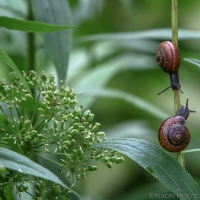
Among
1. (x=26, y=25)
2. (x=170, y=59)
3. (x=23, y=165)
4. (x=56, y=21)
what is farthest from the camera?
(x=56, y=21)

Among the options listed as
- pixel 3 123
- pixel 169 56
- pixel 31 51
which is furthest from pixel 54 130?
pixel 31 51

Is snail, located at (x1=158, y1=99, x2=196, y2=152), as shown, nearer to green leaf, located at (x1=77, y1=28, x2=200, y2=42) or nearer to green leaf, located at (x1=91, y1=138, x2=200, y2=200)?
green leaf, located at (x1=91, y1=138, x2=200, y2=200)

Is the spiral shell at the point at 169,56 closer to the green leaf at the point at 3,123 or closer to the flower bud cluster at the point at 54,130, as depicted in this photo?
the flower bud cluster at the point at 54,130

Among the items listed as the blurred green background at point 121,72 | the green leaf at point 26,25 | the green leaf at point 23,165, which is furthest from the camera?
the blurred green background at point 121,72

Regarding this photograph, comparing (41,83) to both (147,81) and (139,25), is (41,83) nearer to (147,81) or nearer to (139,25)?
(147,81)

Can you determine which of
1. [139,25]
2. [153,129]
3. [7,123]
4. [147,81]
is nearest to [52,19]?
[7,123]

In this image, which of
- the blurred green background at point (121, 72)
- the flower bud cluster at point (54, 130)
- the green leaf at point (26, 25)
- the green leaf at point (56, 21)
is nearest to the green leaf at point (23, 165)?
the flower bud cluster at point (54, 130)

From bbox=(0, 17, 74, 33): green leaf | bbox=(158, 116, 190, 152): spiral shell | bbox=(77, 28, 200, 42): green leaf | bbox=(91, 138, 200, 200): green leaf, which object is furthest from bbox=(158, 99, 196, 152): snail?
bbox=(77, 28, 200, 42): green leaf

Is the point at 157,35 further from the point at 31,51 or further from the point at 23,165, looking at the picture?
the point at 23,165
